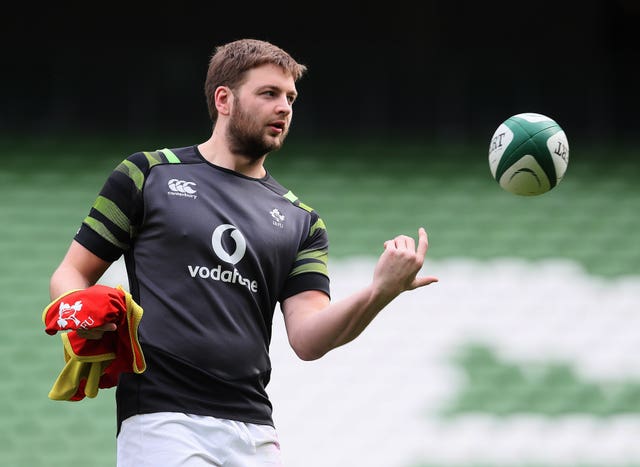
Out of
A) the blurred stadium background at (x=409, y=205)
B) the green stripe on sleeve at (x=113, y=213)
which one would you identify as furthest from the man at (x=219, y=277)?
the blurred stadium background at (x=409, y=205)

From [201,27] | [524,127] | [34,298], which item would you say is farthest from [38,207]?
[524,127]

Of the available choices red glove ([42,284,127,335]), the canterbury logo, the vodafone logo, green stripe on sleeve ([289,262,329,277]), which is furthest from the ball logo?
red glove ([42,284,127,335])

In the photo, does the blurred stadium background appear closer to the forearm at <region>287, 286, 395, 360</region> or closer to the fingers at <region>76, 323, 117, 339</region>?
the forearm at <region>287, 286, 395, 360</region>

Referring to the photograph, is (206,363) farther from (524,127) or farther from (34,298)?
(34,298)

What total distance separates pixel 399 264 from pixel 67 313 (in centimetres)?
96

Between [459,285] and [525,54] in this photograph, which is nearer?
[459,285]

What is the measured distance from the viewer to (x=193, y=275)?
3328mm

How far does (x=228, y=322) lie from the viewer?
11.0 feet

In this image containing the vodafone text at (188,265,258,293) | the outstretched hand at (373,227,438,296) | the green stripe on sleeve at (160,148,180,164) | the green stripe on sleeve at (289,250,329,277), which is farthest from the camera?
the green stripe on sleeve at (289,250,329,277)

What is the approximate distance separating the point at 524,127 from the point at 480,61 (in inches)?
201

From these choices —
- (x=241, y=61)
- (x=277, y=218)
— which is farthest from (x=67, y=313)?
(x=241, y=61)

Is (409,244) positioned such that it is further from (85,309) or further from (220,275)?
(85,309)

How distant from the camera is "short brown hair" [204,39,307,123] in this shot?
3609 millimetres

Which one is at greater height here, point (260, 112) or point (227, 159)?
point (260, 112)
